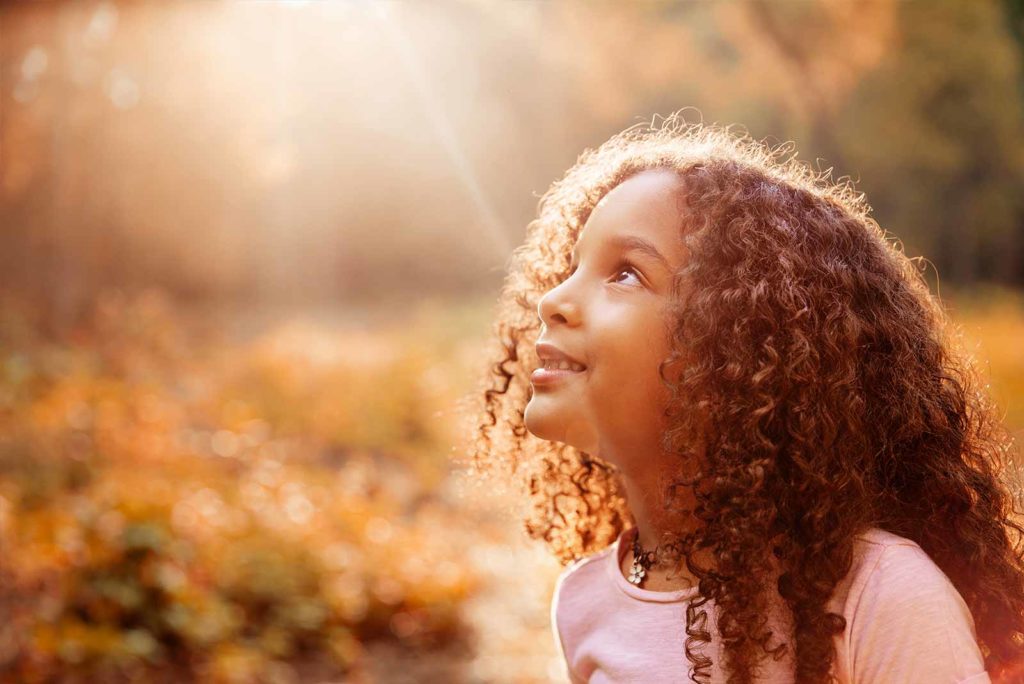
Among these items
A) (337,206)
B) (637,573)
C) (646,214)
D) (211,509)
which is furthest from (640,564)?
(337,206)

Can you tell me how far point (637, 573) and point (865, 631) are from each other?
0.33 m

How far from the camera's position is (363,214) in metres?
9.17

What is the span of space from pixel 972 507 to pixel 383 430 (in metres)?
5.42

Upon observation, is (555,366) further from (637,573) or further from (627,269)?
(637,573)

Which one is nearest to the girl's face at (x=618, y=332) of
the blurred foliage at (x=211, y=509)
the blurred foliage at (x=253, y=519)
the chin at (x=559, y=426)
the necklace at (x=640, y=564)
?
the chin at (x=559, y=426)

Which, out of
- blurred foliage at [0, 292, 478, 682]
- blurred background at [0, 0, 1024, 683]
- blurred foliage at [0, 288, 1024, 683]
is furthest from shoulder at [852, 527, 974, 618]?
blurred foliage at [0, 292, 478, 682]

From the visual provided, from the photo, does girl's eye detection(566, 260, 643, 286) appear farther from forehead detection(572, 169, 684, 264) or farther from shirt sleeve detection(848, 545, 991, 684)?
shirt sleeve detection(848, 545, 991, 684)

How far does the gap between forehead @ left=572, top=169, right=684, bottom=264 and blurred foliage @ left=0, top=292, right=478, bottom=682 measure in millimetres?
2529

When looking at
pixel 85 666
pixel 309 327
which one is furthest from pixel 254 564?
pixel 309 327

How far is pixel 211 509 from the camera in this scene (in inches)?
158

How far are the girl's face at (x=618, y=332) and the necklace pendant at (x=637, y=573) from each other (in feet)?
0.50

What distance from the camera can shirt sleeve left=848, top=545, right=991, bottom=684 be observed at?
3.09 feet

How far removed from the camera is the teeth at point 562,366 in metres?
1.17

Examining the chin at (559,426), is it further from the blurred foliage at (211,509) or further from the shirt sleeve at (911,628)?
the blurred foliage at (211,509)
